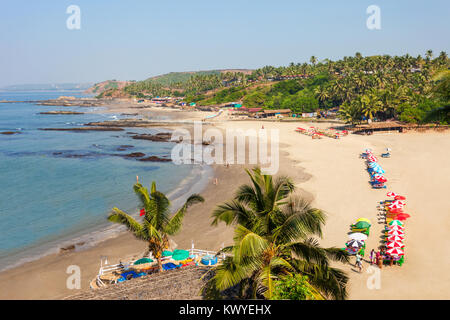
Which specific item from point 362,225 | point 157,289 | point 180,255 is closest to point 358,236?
point 362,225

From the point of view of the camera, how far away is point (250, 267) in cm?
856

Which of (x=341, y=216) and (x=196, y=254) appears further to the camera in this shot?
(x=341, y=216)

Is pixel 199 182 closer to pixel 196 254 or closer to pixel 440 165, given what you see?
pixel 196 254

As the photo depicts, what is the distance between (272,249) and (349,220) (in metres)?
15.6

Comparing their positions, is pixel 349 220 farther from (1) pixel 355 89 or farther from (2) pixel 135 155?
(1) pixel 355 89

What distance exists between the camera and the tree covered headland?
213 feet

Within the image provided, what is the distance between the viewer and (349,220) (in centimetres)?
2295

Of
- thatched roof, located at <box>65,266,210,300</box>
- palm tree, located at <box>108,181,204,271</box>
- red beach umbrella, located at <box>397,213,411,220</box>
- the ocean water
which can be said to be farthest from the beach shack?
thatched roof, located at <box>65,266,210,300</box>

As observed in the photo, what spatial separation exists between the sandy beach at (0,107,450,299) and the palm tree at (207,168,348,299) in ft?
21.9

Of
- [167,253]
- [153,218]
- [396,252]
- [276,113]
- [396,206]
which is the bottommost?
[167,253]

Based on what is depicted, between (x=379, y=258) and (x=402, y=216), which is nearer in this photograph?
(x=379, y=258)

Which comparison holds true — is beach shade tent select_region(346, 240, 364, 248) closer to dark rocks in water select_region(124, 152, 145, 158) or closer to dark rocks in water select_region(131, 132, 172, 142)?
dark rocks in water select_region(124, 152, 145, 158)
